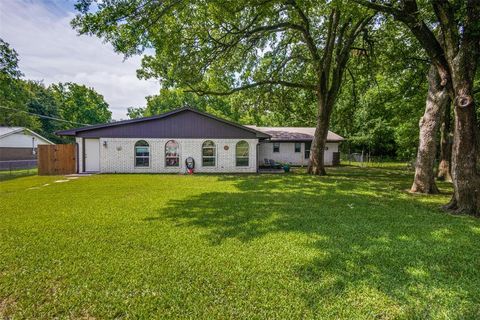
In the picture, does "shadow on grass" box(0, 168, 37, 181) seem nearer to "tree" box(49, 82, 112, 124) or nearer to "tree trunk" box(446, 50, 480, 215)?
"tree trunk" box(446, 50, 480, 215)

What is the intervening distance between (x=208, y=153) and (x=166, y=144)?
109 inches

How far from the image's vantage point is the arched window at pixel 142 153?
647 inches

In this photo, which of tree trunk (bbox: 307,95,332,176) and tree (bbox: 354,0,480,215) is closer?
tree (bbox: 354,0,480,215)

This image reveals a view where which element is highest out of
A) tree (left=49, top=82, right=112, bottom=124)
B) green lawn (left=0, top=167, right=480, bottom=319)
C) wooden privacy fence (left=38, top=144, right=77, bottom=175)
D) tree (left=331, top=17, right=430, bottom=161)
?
tree (left=49, top=82, right=112, bottom=124)

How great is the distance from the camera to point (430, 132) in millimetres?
9203

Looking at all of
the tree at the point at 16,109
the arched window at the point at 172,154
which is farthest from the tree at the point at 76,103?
the arched window at the point at 172,154

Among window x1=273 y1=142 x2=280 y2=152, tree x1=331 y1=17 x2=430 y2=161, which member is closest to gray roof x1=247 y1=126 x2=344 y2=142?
window x1=273 y1=142 x2=280 y2=152

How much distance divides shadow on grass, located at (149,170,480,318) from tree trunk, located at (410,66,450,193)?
1.27 metres

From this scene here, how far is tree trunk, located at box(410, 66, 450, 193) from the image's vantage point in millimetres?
9033

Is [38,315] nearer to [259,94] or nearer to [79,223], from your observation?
[79,223]

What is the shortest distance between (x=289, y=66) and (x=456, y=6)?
433 inches

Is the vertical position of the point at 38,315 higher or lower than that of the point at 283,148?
lower

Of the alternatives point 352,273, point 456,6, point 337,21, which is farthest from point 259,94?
point 352,273

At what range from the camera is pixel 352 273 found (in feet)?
11.1
